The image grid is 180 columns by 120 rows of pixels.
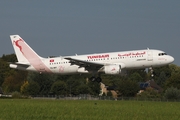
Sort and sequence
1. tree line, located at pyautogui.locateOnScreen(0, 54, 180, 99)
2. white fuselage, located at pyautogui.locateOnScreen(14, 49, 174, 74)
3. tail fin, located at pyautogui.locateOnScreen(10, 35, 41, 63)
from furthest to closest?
tree line, located at pyautogui.locateOnScreen(0, 54, 180, 99)
tail fin, located at pyautogui.locateOnScreen(10, 35, 41, 63)
white fuselage, located at pyautogui.locateOnScreen(14, 49, 174, 74)

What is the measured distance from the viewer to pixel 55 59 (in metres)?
65.1

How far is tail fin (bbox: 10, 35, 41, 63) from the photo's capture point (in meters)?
67.3

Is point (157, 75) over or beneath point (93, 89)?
over

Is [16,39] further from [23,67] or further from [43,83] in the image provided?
[43,83]

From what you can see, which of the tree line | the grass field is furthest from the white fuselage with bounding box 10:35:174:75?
the tree line

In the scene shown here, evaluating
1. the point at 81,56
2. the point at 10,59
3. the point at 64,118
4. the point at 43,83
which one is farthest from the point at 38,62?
the point at 10,59

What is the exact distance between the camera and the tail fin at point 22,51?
6730 cm

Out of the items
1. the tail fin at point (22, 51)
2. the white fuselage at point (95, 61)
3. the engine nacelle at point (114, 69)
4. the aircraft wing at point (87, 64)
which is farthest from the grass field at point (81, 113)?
the tail fin at point (22, 51)

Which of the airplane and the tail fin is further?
the tail fin

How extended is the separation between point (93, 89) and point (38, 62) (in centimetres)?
5480

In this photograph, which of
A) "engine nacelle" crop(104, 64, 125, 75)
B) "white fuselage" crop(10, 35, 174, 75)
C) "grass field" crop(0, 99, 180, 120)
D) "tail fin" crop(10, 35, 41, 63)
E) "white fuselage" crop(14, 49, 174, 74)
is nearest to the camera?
"grass field" crop(0, 99, 180, 120)

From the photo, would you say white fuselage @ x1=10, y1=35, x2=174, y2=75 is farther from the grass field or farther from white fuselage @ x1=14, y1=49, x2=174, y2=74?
the grass field

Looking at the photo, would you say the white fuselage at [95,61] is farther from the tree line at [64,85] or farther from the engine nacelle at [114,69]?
the tree line at [64,85]

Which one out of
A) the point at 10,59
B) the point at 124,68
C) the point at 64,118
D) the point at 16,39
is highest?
the point at 10,59
